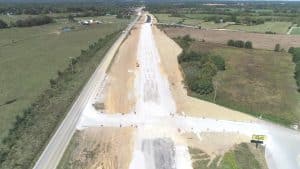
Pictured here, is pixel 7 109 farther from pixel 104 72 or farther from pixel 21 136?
pixel 104 72

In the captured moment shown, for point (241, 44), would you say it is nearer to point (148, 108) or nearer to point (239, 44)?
point (239, 44)

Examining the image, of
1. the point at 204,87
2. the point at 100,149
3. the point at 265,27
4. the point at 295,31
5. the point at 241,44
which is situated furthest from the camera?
the point at 265,27

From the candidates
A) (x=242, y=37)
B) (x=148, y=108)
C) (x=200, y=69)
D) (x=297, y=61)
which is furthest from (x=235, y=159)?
(x=242, y=37)

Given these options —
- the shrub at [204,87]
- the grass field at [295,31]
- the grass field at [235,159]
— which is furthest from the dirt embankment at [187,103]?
the grass field at [295,31]

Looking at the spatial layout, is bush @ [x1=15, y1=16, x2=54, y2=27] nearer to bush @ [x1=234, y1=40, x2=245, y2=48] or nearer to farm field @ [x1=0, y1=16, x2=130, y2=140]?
farm field @ [x1=0, y1=16, x2=130, y2=140]

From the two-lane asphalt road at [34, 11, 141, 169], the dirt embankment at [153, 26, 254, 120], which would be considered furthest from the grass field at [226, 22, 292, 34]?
the two-lane asphalt road at [34, 11, 141, 169]

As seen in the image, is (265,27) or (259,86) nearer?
(259,86)

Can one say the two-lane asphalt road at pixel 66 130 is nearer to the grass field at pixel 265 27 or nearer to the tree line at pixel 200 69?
the tree line at pixel 200 69

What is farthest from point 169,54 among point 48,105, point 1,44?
point 1,44
